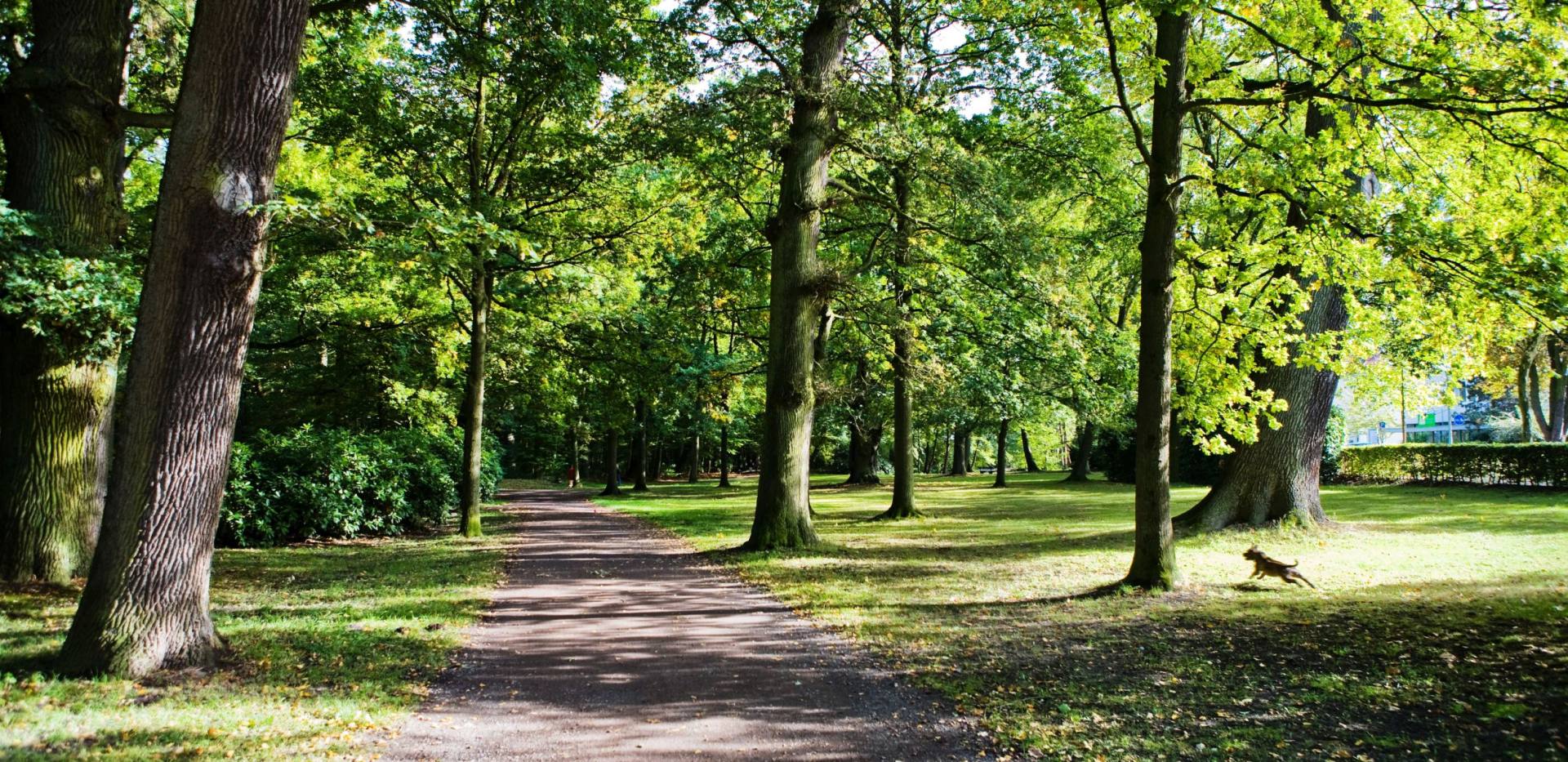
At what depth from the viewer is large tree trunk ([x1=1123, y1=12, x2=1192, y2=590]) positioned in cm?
915

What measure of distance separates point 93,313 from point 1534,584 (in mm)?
14015

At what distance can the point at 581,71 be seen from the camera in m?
11.0

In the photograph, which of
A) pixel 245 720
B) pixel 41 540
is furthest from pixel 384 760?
pixel 41 540

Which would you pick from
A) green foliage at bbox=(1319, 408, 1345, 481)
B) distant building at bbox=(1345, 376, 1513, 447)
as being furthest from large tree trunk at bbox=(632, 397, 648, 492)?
distant building at bbox=(1345, 376, 1513, 447)

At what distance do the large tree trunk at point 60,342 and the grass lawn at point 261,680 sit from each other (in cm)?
65

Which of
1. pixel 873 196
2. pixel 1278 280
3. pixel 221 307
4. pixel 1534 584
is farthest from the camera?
pixel 873 196

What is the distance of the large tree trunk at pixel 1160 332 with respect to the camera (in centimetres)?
915

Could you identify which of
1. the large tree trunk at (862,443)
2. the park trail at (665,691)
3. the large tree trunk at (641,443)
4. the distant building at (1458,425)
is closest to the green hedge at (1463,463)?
the distant building at (1458,425)

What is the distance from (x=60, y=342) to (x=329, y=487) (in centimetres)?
739

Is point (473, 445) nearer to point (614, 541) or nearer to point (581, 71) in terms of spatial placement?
point (614, 541)

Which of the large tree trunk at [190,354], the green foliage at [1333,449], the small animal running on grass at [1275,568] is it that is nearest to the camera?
the large tree trunk at [190,354]

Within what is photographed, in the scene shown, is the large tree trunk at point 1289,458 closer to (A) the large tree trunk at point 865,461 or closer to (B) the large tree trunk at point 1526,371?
(B) the large tree trunk at point 1526,371

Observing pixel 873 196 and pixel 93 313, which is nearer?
pixel 93 313

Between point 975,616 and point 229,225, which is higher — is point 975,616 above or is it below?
below
